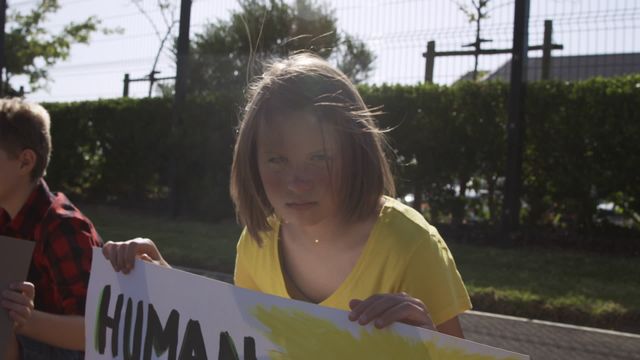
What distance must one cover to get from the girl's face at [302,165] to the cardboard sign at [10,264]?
2.37 ft

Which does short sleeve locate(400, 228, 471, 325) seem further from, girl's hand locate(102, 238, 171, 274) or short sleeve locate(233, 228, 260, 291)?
girl's hand locate(102, 238, 171, 274)

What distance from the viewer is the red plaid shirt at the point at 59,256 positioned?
77.7 inches

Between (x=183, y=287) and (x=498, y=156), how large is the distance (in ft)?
23.5

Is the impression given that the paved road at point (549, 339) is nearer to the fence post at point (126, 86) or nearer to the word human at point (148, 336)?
the word human at point (148, 336)

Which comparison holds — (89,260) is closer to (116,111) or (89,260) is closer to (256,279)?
(256,279)

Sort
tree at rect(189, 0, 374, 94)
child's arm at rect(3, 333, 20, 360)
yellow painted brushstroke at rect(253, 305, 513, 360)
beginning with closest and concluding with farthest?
yellow painted brushstroke at rect(253, 305, 513, 360) < child's arm at rect(3, 333, 20, 360) < tree at rect(189, 0, 374, 94)

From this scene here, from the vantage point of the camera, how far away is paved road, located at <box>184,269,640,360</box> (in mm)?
4105

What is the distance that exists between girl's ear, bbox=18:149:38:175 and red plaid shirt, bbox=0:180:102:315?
16cm

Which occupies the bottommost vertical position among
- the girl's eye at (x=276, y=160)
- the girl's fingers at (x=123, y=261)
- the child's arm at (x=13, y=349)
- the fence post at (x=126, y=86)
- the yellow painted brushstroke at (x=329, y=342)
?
the child's arm at (x=13, y=349)

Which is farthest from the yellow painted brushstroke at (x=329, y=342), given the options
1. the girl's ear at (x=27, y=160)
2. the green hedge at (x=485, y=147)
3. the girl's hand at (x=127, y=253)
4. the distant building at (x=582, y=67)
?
the distant building at (x=582, y=67)

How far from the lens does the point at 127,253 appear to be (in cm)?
171

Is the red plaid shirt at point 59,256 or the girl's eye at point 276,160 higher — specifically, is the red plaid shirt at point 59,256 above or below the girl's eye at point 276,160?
below

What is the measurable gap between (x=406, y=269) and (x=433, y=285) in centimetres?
7

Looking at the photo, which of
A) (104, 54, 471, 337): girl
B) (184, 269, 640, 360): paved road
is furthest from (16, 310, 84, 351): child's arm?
(184, 269, 640, 360): paved road
